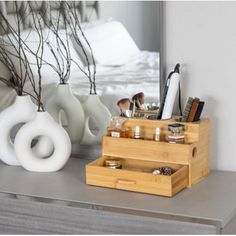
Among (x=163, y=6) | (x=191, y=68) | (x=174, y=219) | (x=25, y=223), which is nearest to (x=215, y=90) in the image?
(x=191, y=68)

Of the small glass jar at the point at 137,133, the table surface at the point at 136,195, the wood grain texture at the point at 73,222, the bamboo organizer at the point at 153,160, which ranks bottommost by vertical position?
the wood grain texture at the point at 73,222

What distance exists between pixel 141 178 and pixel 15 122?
463 millimetres

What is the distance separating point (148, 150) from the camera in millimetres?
1365

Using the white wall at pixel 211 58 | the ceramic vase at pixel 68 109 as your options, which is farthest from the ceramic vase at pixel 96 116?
the white wall at pixel 211 58

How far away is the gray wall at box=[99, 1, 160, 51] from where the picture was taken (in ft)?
4.85

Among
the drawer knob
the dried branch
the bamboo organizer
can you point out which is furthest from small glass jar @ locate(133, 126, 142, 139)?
the dried branch

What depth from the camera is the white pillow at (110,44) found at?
60.2 inches

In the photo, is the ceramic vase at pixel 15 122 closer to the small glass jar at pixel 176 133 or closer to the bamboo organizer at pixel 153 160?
the bamboo organizer at pixel 153 160

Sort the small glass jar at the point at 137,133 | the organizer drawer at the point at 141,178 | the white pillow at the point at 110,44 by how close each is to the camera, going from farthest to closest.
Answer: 1. the white pillow at the point at 110,44
2. the small glass jar at the point at 137,133
3. the organizer drawer at the point at 141,178

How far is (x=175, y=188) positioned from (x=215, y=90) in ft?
1.02

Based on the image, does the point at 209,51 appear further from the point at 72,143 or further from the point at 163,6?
the point at 72,143

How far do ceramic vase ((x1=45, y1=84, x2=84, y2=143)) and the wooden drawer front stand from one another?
0.78ft

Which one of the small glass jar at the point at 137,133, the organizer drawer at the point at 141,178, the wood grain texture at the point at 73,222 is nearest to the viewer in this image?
the wood grain texture at the point at 73,222

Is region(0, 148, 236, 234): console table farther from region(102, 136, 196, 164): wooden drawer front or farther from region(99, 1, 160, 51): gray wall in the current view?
region(99, 1, 160, 51): gray wall
